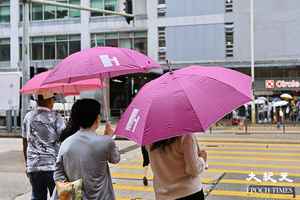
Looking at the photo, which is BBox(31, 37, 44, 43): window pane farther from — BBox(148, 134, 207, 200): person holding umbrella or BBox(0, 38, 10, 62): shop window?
BBox(148, 134, 207, 200): person holding umbrella

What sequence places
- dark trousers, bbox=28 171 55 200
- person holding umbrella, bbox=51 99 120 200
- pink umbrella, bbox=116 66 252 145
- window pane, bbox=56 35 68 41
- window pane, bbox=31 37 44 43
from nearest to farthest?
pink umbrella, bbox=116 66 252 145 < person holding umbrella, bbox=51 99 120 200 < dark trousers, bbox=28 171 55 200 < window pane, bbox=56 35 68 41 < window pane, bbox=31 37 44 43

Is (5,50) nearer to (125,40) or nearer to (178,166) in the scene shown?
(125,40)

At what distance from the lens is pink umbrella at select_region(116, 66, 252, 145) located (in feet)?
11.7

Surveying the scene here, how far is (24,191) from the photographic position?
9500mm

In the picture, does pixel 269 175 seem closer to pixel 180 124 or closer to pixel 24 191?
pixel 24 191

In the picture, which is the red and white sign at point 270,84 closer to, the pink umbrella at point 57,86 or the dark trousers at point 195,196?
the pink umbrella at point 57,86

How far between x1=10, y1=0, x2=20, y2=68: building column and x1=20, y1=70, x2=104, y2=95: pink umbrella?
130 feet

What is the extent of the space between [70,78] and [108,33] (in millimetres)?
38315

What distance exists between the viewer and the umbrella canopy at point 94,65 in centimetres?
442

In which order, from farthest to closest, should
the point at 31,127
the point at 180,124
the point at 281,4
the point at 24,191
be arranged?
the point at 281,4, the point at 24,191, the point at 31,127, the point at 180,124

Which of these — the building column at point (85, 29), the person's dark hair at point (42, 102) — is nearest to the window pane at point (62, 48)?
the building column at point (85, 29)

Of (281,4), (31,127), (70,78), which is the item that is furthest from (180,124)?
(281,4)

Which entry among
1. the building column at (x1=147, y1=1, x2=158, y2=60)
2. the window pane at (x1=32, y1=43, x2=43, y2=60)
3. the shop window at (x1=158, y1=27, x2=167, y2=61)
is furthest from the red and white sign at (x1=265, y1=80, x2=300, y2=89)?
the window pane at (x1=32, y1=43, x2=43, y2=60)

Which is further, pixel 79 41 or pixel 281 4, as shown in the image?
Result: pixel 79 41
